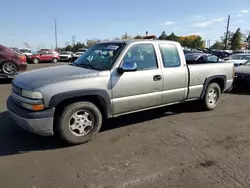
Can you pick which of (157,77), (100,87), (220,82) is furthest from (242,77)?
(100,87)

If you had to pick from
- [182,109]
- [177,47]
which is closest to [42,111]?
[177,47]

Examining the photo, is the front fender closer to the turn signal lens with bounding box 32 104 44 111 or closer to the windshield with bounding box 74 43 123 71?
the turn signal lens with bounding box 32 104 44 111

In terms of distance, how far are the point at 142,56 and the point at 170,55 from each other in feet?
2.53

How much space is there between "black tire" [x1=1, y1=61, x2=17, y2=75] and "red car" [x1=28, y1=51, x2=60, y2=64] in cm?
1755

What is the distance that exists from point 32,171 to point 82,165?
673mm

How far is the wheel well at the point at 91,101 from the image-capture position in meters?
3.97

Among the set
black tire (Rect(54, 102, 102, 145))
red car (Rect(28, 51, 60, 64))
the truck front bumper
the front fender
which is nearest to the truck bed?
the front fender

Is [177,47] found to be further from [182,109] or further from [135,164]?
[135,164]

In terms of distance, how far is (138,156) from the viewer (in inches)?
149

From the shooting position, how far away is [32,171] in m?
3.33

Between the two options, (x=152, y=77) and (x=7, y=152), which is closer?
(x=7, y=152)

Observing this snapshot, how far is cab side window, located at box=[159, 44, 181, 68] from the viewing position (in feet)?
16.7

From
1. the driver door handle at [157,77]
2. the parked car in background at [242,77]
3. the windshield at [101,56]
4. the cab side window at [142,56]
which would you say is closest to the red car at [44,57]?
the parked car in background at [242,77]

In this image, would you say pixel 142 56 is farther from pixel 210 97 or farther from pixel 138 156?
pixel 210 97
